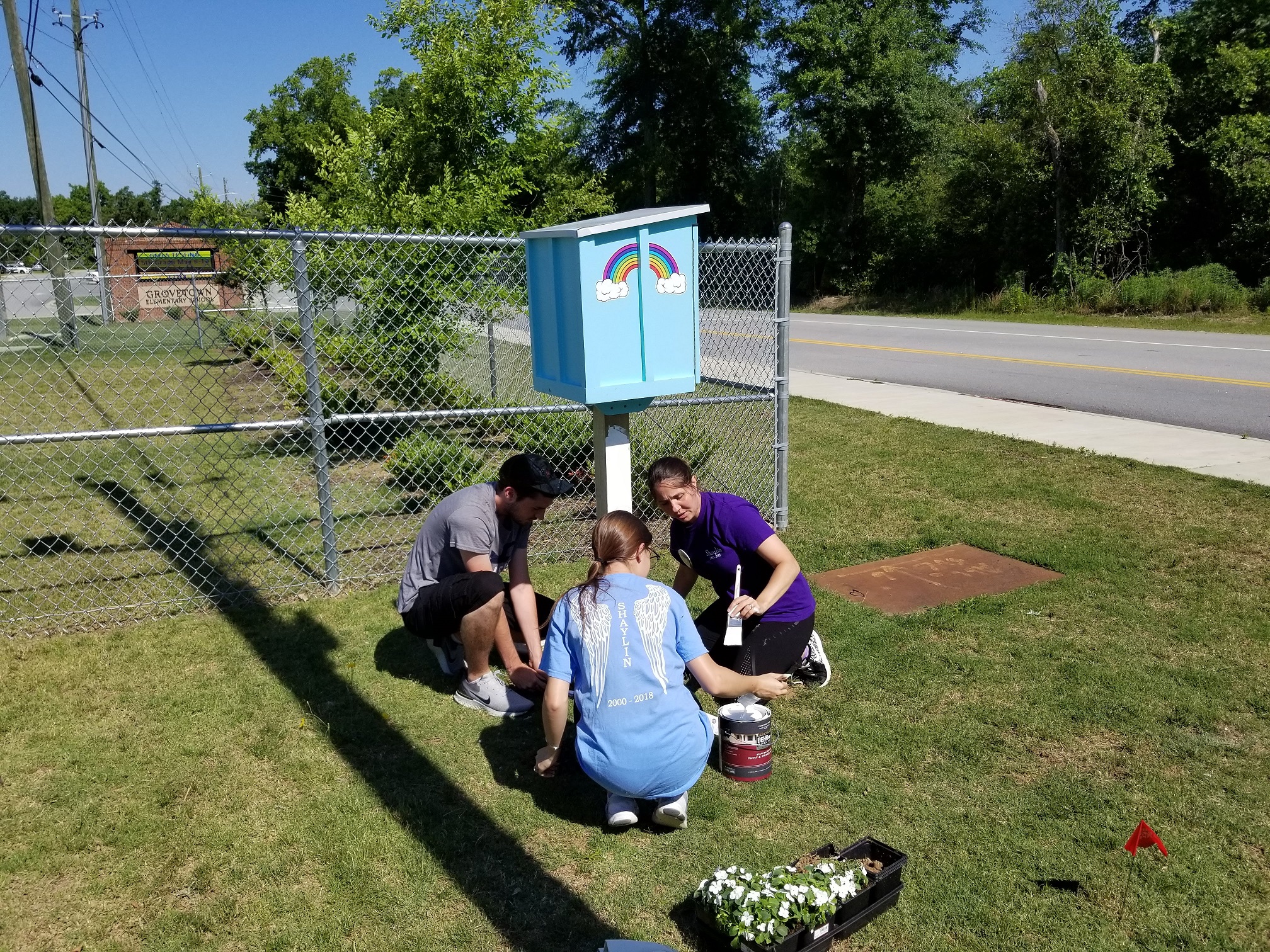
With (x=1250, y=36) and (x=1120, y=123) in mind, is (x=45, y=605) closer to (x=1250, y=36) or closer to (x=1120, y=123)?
(x=1120, y=123)

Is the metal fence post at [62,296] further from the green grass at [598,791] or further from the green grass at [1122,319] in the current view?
the green grass at [1122,319]

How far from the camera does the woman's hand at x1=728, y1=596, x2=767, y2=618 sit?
A: 3932mm

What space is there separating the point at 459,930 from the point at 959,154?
31093mm

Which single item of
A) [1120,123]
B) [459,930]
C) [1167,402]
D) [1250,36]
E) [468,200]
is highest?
[1250,36]

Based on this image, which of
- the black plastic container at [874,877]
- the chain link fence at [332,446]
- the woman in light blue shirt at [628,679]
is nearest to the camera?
the black plastic container at [874,877]

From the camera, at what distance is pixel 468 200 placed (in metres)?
8.70

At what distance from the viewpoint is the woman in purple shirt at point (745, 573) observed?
13.0 ft

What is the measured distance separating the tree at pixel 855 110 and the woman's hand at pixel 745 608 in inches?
1117

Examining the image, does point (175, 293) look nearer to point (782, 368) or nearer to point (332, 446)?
point (332, 446)

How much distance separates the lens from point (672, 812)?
321 centimetres

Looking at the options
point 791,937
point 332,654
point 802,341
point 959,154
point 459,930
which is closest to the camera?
point 791,937

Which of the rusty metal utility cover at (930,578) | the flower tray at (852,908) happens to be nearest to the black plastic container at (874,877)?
the flower tray at (852,908)

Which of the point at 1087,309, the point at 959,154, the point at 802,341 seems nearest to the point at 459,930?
the point at 802,341

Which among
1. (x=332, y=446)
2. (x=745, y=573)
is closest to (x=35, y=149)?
(x=332, y=446)
